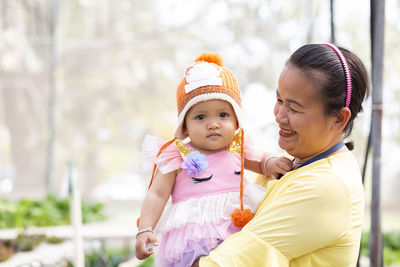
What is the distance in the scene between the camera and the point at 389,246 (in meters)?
5.65

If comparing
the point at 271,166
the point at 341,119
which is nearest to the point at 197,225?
the point at 271,166

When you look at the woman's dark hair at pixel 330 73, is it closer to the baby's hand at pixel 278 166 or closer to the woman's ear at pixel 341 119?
the woman's ear at pixel 341 119

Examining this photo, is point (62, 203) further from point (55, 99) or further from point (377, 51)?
point (377, 51)

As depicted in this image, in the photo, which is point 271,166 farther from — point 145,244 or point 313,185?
point 145,244

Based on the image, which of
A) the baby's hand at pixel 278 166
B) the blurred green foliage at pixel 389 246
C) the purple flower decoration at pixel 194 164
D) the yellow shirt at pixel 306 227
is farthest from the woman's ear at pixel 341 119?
the blurred green foliage at pixel 389 246

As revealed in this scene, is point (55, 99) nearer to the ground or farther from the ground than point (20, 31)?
nearer to the ground

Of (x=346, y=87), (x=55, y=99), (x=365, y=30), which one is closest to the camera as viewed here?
(x=346, y=87)

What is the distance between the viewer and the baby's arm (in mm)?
1537

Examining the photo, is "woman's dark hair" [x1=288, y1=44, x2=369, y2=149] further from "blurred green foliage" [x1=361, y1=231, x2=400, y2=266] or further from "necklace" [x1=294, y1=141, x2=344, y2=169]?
"blurred green foliage" [x1=361, y1=231, x2=400, y2=266]

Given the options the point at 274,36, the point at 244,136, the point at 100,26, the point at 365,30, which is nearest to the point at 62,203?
the point at 100,26

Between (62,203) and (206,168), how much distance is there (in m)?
4.71

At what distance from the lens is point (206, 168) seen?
166cm

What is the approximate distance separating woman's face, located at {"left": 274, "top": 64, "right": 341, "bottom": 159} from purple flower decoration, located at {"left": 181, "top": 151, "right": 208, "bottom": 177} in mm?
300

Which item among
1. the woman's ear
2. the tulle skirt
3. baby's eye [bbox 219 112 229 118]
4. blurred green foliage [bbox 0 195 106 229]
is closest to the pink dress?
the tulle skirt
